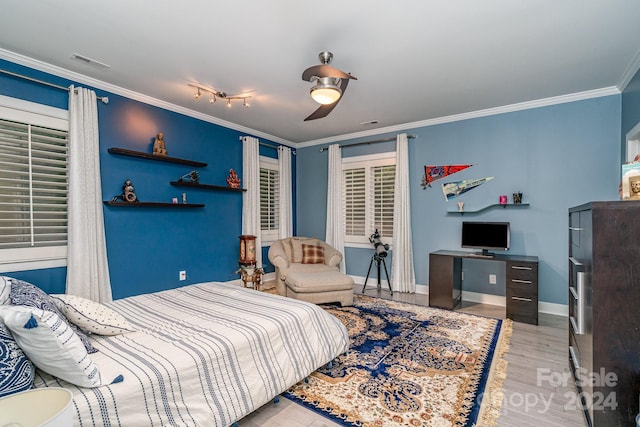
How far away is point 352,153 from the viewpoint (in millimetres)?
5703

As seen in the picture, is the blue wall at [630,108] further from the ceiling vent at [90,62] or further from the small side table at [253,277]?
the ceiling vent at [90,62]

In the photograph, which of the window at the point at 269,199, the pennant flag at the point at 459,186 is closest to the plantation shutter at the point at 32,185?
the window at the point at 269,199

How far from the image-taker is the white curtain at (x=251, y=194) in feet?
17.0

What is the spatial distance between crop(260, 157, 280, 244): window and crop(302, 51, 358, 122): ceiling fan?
10.00ft

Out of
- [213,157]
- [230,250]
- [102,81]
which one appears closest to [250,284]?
[230,250]

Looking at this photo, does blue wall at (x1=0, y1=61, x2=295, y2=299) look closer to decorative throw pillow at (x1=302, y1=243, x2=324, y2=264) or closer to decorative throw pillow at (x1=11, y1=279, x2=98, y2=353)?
decorative throw pillow at (x1=302, y1=243, x2=324, y2=264)

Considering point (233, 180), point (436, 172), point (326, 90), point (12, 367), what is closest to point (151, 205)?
point (233, 180)

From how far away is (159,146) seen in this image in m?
4.01

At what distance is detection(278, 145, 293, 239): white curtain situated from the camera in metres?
5.88

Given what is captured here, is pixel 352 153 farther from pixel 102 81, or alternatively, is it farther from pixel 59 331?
pixel 59 331

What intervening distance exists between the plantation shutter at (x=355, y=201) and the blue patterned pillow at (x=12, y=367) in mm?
4779

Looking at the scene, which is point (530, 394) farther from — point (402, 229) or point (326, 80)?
point (402, 229)

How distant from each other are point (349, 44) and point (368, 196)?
3108mm

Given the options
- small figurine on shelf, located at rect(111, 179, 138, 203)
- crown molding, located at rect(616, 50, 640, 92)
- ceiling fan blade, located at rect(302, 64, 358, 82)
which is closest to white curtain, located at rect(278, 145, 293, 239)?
small figurine on shelf, located at rect(111, 179, 138, 203)
